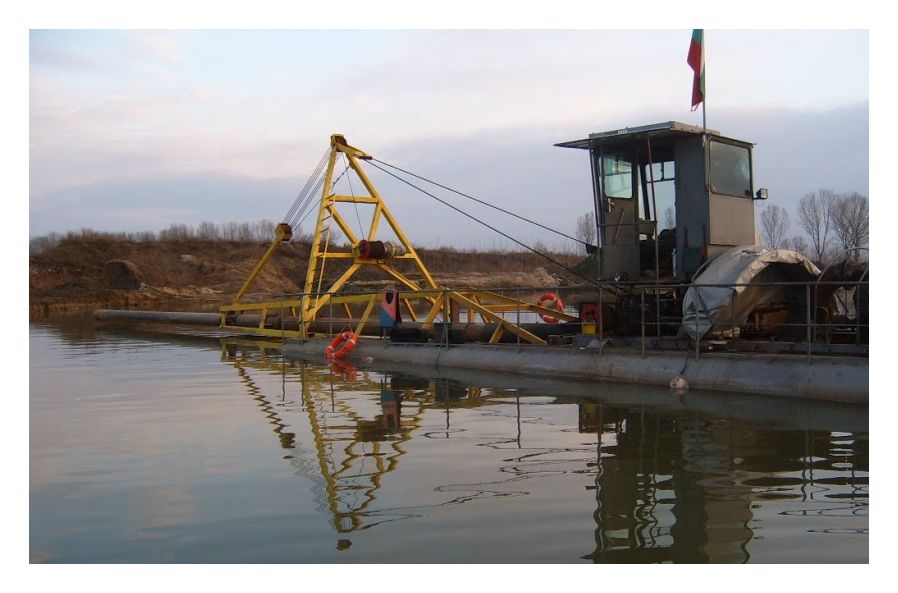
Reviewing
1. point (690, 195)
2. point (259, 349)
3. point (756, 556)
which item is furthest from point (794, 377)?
point (259, 349)

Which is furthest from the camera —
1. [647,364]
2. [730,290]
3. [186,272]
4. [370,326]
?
[186,272]

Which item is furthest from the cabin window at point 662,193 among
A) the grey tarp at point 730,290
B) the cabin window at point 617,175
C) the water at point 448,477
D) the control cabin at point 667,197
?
the water at point 448,477

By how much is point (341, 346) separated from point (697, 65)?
8.80 meters

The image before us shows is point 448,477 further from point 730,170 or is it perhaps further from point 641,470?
point 730,170

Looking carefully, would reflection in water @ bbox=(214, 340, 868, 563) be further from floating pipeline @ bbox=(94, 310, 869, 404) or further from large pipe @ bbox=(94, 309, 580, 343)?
large pipe @ bbox=(94, 309, 580, 343)

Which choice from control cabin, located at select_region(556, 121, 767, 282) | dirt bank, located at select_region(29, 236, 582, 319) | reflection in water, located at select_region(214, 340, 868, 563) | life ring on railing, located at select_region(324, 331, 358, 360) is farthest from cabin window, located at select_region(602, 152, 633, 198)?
dirt bank, located at select_region(29, 236, 582, 319)

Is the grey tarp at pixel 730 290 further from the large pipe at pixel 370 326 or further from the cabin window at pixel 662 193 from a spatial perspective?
the large pipe at pixel 370 326

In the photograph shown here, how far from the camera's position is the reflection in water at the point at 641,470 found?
212 inches

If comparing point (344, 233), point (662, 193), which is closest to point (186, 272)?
point (344, 233)

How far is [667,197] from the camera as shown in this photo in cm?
1280

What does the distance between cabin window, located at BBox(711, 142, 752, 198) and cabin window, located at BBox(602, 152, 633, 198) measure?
133 centimetres

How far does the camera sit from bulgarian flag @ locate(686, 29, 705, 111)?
42.0 feet

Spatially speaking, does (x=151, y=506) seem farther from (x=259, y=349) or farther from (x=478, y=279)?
(x=478, y=279)
